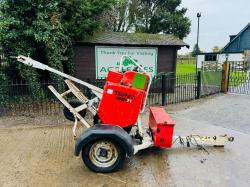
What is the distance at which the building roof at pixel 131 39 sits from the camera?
9.62m

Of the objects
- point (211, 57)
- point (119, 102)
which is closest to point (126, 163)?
point (119, 102)

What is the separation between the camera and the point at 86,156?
3631mm

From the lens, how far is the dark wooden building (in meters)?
9.60

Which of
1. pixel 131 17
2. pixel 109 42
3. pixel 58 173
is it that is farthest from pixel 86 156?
pixel 131 17

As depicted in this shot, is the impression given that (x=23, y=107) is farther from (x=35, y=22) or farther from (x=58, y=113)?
(x=35, y=22)

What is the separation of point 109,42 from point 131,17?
60.7 feet

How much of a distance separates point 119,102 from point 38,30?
5055 mm

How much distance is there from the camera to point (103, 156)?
3721 millimetres

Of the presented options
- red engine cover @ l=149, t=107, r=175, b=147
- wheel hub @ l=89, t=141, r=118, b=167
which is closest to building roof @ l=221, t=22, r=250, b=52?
red engine cover @ l=149, t=107, r=175, b=147

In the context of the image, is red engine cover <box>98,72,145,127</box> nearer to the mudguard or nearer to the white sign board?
the mudguard

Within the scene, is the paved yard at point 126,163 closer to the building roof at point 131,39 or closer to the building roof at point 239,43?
the building roof at point 131,39

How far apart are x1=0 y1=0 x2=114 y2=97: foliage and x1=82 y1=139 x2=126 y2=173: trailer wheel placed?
14.6 ft

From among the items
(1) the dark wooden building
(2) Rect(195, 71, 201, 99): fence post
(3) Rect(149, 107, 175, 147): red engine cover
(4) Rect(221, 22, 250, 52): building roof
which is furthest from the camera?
(4) Rect(221, 22, 250, 52): building roof

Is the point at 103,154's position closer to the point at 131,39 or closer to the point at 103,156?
the point at 103,156
